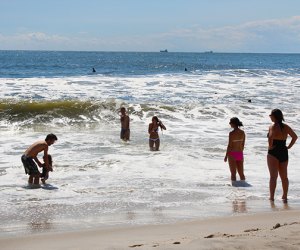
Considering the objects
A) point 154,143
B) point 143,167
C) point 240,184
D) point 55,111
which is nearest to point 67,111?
point 55,111

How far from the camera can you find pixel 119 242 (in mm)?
5793

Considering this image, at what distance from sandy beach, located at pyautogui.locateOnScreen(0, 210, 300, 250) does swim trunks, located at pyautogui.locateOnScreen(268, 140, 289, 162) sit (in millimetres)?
1322

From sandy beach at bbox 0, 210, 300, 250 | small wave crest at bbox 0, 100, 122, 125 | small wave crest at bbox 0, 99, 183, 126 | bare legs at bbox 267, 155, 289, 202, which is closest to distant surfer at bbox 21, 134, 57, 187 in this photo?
sandy beach at bbox 0, 210, 300, 250

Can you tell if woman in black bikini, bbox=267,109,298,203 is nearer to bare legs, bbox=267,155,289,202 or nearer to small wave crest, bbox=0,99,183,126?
bare legs, bbox=267,155,289,202

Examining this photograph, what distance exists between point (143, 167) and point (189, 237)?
5952 mm

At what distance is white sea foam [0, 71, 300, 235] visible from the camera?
7.95 metres

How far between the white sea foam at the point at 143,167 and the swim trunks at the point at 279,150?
80 centimetres

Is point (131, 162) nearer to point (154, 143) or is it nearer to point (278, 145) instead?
point (154, 143)

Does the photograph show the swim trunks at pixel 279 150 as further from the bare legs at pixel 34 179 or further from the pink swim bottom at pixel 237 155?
the bare legs at pixel 34 179

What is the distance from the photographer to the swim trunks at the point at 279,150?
8.22 m

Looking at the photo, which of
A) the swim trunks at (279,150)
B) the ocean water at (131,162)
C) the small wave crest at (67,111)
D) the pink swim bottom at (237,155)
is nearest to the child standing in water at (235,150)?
the pink swim bottom at (237,155)

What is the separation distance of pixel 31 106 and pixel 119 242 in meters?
19.9

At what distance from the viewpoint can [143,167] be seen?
1182 cm

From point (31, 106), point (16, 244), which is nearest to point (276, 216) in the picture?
point (16, 244)
